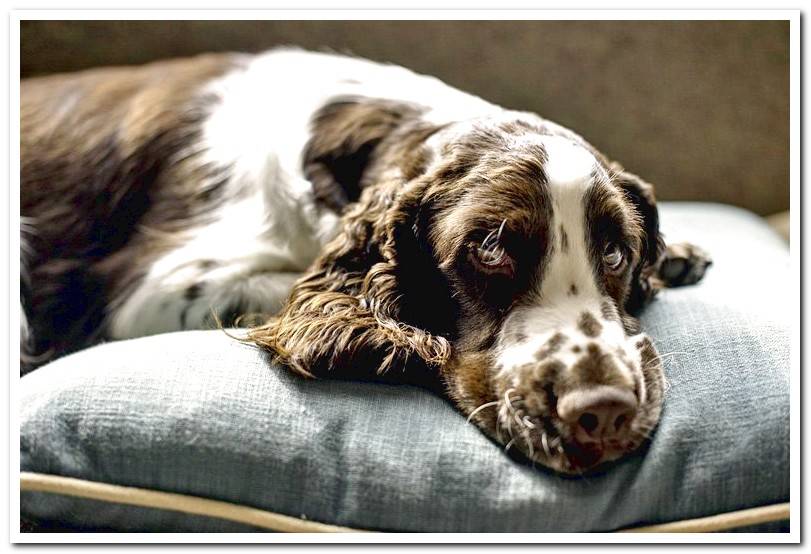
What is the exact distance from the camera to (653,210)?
2.05 metres

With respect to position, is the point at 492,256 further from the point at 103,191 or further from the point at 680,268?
the point at 103,191

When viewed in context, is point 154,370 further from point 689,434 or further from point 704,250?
point 704,250

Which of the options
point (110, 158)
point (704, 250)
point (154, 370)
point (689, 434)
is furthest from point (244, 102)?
point (689, 434)

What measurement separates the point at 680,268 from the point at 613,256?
47 centimetres

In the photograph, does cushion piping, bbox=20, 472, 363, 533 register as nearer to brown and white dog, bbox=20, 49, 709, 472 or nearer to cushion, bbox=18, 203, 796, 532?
cushion, bbox=18, 203, 796, 532

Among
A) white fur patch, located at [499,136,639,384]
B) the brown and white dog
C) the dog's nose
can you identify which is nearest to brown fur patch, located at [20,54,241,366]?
the brown and white dog

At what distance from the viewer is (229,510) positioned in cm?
149

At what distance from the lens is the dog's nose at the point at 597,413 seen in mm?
1485

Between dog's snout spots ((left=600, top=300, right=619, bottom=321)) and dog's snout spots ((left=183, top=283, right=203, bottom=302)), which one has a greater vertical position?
dog's snout spots ((left=600, top=300, right=619, bottom=321))

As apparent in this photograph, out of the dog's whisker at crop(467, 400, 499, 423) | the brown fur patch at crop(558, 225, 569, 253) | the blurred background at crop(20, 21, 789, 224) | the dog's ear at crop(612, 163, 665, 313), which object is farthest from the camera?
the blurred background at crop(20, 21, 789, 224)

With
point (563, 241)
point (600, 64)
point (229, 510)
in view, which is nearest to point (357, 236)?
point (563, 241)

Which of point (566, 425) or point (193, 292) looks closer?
point (566, 425)

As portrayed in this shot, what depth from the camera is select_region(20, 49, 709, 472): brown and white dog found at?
5.37 ft

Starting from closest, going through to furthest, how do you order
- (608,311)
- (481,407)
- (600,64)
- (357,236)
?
(481,407) → (608,311) → (357,236) → (600,64)
